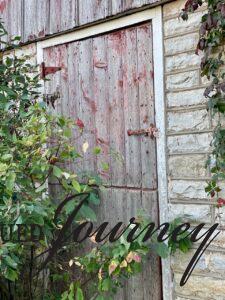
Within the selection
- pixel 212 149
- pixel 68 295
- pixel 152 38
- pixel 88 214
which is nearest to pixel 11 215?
pixel 88 214

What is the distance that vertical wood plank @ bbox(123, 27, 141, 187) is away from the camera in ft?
11.8

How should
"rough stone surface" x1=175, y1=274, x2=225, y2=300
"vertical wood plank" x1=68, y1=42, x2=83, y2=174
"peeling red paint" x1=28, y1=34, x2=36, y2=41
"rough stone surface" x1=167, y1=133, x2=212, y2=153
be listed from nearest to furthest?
"rough stone surface" x1=175, y1=274, x2=225, y2=300
"rough stone surface" x1=167, y1=133, x2=212, y2=153
"vertical wood plank" x1=68, y1=42, x2=83, y2=174
"peeling red paint" x1=28, y1=34, x2=36, y2=41

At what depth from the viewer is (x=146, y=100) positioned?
353 centimetres

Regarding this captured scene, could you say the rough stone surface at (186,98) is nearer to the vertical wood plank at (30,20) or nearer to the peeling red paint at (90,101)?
the peeling red paint at (90,101)

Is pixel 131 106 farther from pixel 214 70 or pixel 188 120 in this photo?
pixel 214 70

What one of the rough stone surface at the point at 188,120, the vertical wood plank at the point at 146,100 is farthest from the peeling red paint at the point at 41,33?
the rough stone surface at the point at 188,120

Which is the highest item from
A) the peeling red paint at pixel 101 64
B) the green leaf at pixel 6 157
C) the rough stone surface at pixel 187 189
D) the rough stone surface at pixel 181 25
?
the rough stone surface at pixel 181 25

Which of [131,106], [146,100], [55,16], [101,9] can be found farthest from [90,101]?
[55,16]

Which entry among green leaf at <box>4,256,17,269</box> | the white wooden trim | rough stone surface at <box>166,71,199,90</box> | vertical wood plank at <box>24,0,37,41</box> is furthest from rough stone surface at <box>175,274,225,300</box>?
vertical wood plank at <box>24,0,37,41</box>

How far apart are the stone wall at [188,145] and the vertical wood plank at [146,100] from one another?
13 cm

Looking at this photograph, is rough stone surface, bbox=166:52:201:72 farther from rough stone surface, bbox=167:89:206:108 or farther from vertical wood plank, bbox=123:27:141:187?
vertical wood plank, bbox=123:27:141:187

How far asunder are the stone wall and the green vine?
11 centimetres

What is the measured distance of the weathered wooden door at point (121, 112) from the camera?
3.52 m

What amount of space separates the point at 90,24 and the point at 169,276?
6.56ft
